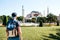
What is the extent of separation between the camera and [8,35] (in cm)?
646

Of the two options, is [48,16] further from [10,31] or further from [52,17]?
[10,31]

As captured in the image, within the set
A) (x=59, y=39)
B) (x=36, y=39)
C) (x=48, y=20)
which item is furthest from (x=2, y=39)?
(x=48, y=20)

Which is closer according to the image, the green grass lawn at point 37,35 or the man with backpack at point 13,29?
the man with backpack at point 13,29

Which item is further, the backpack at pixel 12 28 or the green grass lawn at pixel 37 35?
the green grass lawn at pixel 37 35

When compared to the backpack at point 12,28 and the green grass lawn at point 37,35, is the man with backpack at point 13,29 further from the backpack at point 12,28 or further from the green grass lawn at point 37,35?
the green grass lawn at point 37,35

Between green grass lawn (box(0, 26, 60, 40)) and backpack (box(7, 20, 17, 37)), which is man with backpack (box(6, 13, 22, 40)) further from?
green grass lawn (box(0, 26, 60, 40))

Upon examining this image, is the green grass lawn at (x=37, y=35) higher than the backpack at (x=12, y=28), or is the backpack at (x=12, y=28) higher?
the backpack at (x=12, y=28)

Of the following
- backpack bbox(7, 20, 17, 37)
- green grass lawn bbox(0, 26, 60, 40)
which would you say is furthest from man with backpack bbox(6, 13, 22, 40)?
green grass lawn bbox(0, 26, 60, 40)

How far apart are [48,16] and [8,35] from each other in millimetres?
68812

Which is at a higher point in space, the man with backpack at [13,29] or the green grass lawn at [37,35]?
the man with backpack at [13,29]

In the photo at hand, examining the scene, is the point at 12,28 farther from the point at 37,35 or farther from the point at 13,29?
the point at 37,35

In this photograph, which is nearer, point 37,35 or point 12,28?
point 12,28

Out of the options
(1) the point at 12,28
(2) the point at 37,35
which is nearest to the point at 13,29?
(1) the point at 12,28

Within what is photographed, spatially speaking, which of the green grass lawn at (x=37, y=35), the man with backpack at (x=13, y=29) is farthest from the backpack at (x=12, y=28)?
the green grass lawn at (x=37, y=35)
